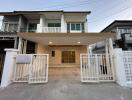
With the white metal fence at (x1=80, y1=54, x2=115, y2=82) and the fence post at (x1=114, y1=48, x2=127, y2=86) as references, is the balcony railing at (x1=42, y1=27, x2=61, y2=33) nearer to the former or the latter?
the white metal fence at (x1=80, y1=54, x2=115, y2=82)

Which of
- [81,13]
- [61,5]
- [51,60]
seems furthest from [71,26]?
[51,60]

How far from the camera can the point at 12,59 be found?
504 centimetres

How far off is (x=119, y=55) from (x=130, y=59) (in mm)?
660

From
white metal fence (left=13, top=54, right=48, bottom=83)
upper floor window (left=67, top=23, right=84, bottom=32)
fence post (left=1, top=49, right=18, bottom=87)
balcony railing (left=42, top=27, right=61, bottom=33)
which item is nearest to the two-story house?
upper floor window (left=67, top=23, right=84, bottom=32)

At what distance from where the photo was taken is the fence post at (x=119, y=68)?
186 inches

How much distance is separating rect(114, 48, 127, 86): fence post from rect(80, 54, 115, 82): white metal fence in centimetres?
33

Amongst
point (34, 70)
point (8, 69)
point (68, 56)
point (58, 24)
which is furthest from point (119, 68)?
point (58, 24)

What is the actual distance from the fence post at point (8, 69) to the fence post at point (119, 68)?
5.99m

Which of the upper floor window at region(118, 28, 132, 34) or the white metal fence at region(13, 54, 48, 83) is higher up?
the upper floor window at region(118, 28, 132, 34)

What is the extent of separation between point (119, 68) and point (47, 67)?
13.3 feet

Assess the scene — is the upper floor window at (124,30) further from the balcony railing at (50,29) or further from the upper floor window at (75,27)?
the balcony railing at (50,29)

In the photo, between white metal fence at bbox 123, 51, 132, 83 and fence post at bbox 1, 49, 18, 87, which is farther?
white metal fence at bbox 123, 51, 132, 83

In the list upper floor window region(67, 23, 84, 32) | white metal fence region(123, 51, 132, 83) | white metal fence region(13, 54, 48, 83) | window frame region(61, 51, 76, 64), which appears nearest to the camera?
white metal fence region(123, 51, 132, 83)

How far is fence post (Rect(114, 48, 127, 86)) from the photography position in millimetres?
4727
